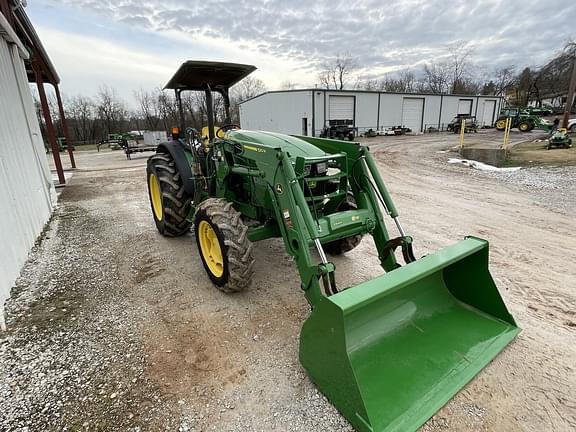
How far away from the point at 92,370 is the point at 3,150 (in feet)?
11.6

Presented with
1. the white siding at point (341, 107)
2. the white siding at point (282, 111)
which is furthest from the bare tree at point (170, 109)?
the white siding at point (341, 107)

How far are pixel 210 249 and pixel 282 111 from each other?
25291 mm

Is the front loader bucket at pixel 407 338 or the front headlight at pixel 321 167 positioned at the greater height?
the front headlight at pixel 321 167

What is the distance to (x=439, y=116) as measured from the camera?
31.9m

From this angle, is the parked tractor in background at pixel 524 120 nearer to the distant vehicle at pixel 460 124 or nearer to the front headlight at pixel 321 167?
the distant vehicle at pixel 460 124

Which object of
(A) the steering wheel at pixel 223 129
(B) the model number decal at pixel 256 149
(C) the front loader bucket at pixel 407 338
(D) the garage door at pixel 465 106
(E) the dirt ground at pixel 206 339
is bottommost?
(E) the dirt ground at pixel 206 339

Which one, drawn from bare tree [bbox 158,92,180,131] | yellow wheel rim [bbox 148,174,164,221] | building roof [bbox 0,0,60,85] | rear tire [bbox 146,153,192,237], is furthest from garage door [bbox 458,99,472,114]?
rear tire [bbox 146,153,192,237]

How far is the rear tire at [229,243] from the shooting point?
9.38 ft

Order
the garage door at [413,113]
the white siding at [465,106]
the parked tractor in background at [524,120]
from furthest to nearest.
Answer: the white siding at [465,106]
the garage door at [413,113]
the parked tractor in background at [524,120]

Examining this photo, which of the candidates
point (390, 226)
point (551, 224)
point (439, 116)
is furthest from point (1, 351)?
point (439, 116)

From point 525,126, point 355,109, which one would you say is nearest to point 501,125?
point 525,126

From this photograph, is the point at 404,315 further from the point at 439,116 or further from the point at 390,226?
the point at 439,116

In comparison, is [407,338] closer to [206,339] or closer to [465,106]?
[206,339]

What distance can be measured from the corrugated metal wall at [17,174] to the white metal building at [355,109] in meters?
19.4
